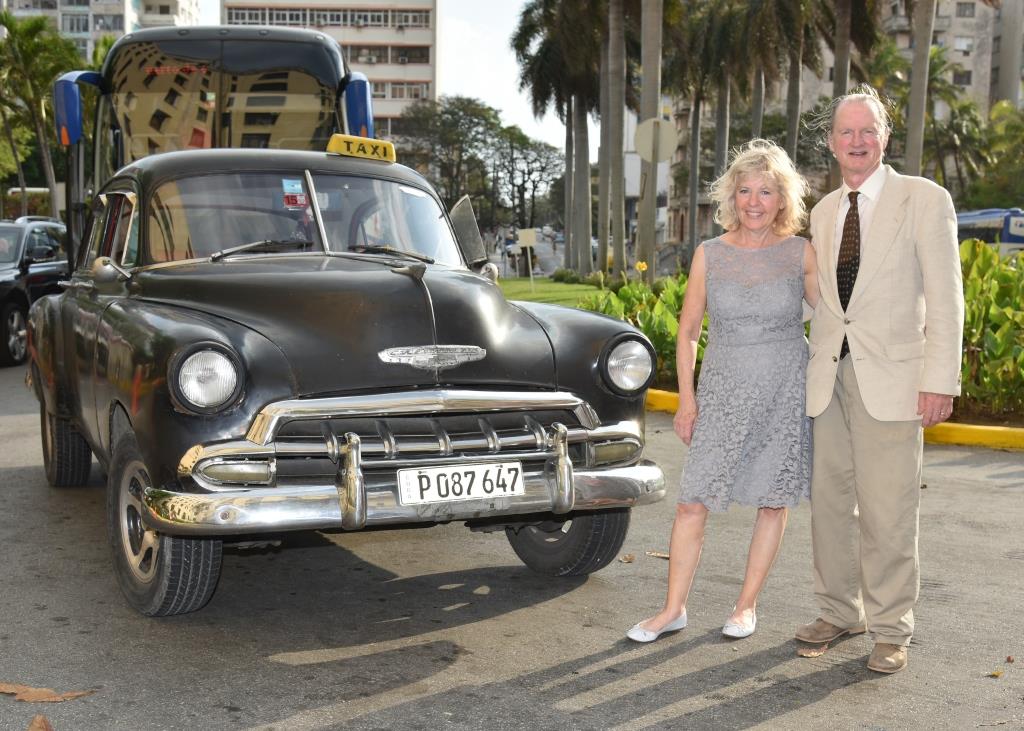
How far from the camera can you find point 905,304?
4.56m

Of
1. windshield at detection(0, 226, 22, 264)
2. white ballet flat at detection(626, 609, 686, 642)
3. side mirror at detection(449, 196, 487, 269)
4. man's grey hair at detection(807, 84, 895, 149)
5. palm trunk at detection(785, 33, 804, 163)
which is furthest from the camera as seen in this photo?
palm trunk at detection(785, 33, 804, 163)

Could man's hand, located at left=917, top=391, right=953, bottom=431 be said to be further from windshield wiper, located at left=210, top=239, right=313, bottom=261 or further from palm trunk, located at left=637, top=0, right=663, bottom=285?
palm trunk, located at left=637, top=0, right=663, bottom=285

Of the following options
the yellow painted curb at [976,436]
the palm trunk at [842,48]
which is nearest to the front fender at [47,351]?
the yellow painted curb at [976,436]

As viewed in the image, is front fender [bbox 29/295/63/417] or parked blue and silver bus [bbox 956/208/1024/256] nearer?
front fender [bbox 29/295/63/417]

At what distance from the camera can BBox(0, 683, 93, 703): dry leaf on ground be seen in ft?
13.6

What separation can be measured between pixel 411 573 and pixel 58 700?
6.61 feet

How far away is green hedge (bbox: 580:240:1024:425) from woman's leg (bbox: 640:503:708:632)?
4.79m

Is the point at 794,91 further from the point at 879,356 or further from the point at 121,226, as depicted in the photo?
the point at 879,356

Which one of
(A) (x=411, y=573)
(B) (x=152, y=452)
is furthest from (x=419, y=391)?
(A) (x=411, y=573)

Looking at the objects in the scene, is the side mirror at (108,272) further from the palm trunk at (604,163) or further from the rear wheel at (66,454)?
the palm trunk at (604,163)

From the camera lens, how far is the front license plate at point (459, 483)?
4.54 metres

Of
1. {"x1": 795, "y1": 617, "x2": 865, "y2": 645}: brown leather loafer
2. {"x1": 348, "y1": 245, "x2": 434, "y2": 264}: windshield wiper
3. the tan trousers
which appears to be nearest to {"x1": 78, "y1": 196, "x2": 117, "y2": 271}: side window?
{"x1": 348, "y1": 245, "x2": 434, "y2": 264}: windshield wiper

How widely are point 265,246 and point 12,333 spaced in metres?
10.8

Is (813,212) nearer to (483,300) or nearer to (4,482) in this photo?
(483,300)
